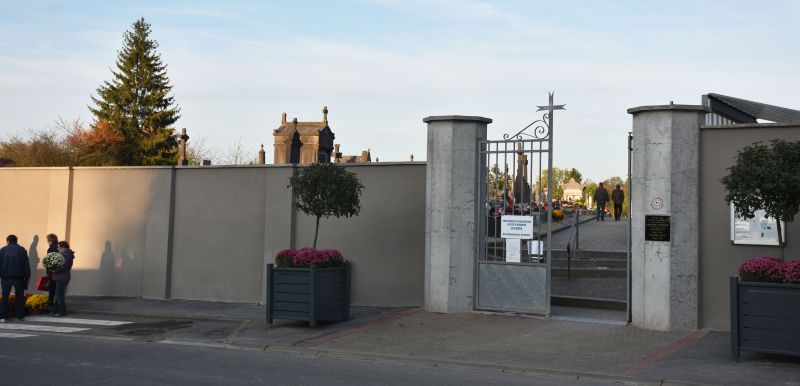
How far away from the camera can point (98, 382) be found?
8508 mm

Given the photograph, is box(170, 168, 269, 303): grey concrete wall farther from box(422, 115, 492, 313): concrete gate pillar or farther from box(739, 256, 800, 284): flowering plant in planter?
box(739, 256, 800, 284): flowering plant in planter

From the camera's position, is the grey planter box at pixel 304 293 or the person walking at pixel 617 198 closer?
the grey planter box at pixel 304 293

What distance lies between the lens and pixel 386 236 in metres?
15.5

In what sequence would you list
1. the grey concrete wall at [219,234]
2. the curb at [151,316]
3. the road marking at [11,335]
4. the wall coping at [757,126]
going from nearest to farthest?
1. the wall coping at [757,126]
2. the road marking at [11,335]
3. the curb at [151,316]
4. the grey concrete wall at [219,234]

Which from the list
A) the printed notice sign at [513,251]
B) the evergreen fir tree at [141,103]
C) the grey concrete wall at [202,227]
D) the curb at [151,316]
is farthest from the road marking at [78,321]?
the evergreen fir tree at [141,103]

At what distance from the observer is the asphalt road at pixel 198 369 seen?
873cm

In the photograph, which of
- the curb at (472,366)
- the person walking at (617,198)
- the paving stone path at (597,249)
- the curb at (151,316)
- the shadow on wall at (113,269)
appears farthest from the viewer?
the person walking at (617,198)

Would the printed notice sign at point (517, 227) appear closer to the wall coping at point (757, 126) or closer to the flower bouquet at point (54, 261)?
the wall coping at point (757, 126)

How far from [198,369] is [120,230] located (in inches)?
371

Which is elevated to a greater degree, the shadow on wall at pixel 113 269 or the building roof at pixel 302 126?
the building roof at pixel 302 126

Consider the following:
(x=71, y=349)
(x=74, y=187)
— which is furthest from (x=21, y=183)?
(x=71, y=349)

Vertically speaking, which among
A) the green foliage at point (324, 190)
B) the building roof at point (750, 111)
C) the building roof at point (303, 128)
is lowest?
the green foliage at point (324, 190)

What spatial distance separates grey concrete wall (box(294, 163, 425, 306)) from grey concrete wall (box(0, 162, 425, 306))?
20 millimetres

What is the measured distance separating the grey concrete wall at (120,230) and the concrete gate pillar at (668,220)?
10348 millimetres
